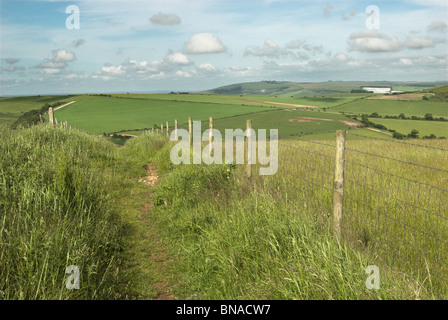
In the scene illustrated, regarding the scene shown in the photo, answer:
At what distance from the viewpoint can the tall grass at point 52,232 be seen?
3.71m

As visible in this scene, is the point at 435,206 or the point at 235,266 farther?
the point at 435,206

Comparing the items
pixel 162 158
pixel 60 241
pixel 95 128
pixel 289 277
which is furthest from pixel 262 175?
pixel 95 128

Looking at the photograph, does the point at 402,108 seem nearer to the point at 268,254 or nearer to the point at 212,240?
the point at 212,240

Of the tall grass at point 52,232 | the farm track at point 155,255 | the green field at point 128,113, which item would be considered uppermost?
the green field at point 128,113

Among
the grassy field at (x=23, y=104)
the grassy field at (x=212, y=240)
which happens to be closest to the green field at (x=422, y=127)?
the grassy field at (x=212, y=240)

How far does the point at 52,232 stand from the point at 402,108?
73299 millimetres

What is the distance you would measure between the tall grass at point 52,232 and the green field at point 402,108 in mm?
64202

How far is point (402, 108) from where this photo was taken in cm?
6575

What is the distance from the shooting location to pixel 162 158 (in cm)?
1348

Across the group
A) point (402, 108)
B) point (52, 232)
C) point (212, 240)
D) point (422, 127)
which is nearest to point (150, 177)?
point (212, 240)

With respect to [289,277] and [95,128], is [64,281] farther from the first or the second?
[95,128]

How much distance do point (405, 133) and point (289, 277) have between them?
4327 cm

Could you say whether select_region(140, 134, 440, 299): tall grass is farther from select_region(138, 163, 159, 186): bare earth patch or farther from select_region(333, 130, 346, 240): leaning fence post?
select_region(138, 163, 159, 186): bare earth patch

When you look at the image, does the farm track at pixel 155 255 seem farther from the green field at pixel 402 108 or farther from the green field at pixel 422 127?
the green field at pixel 402 108
